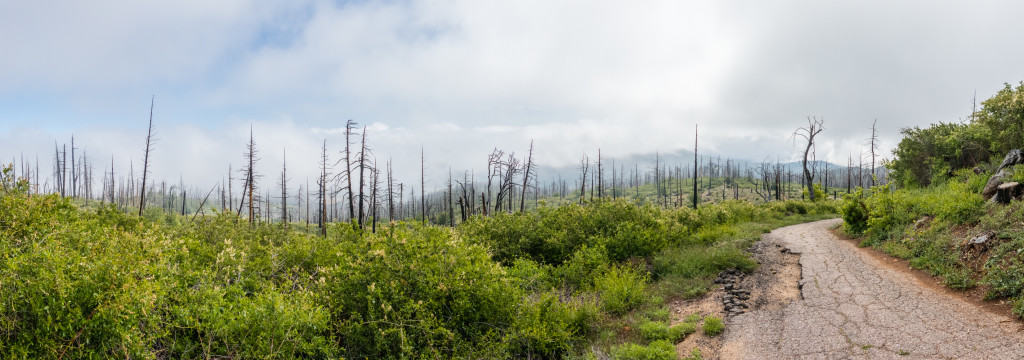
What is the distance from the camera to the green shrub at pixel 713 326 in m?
7.26

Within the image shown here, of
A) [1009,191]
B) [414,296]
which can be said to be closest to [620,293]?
[414,296]

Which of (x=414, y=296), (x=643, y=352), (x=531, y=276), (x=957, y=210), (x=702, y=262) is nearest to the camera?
(x=414, y=296)

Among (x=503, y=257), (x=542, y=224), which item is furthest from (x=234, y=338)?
(x=542, y=224)

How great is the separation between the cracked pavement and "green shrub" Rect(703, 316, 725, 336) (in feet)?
0.48

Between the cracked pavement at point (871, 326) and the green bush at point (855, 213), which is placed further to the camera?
the green bush at point (855, 213)

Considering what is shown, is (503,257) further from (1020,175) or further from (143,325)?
(1020,175)

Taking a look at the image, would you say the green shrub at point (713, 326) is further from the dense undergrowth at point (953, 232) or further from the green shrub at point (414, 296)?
the dense undergrowth at point (953, 232)

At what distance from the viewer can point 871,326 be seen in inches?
259

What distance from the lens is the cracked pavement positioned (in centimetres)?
564

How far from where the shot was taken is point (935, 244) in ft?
30.8

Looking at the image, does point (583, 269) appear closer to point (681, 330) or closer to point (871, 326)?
point (681, 330)

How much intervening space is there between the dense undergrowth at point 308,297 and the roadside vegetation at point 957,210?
13.3 ft

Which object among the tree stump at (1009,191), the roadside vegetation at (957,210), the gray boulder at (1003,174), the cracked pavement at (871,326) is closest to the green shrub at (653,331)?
the cracked pavement at (871,326)

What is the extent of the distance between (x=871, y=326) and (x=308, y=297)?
28.6ft
